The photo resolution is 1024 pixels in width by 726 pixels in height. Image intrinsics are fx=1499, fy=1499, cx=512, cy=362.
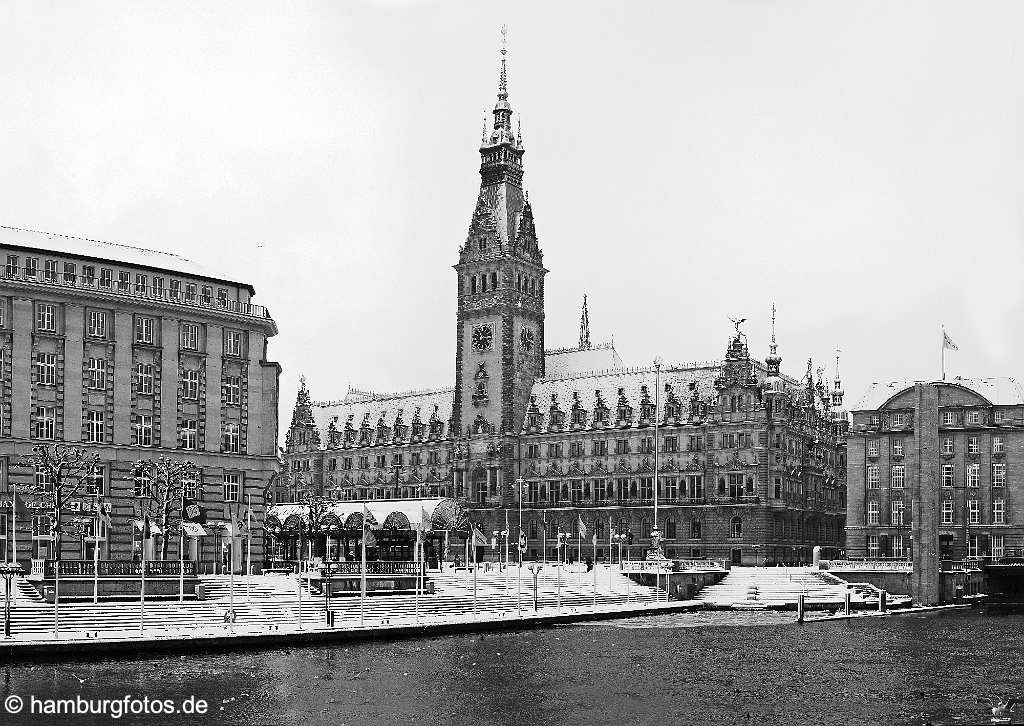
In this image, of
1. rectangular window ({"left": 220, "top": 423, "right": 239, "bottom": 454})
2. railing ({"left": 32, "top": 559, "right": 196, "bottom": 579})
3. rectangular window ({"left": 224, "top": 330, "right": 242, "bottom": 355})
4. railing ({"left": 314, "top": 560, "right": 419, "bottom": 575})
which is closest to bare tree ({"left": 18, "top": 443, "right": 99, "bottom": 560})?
railing ({"left": 32, "top": 559, "right": 196, "bottom": 579})

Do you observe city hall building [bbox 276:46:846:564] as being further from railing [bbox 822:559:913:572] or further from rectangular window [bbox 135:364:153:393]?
rectangular window [bbox 135:364:153:393]

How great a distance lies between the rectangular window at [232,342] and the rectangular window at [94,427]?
12839 millimetres

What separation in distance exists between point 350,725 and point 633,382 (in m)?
142

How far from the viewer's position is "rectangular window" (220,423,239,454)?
398ft

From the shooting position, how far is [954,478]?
157 metres

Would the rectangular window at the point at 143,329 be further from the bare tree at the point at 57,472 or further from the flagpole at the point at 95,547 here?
the flagpole at the point at 95,547

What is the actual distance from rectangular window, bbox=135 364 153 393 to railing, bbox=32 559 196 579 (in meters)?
22.3

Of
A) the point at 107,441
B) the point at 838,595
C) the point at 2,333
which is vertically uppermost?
the point at 2,333

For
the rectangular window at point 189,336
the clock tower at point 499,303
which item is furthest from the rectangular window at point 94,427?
the clock tower at point 499,303

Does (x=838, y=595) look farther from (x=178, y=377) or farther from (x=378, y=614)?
(x=178, y=377)

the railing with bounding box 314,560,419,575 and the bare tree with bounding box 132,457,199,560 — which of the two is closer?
the railing with bounding box 314,560,419,575

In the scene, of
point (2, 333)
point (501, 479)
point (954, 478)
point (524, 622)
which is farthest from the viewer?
point (501, 479)

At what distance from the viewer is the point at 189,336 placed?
120 m

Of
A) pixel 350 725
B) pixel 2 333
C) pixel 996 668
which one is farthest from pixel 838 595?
pixel 350 725
